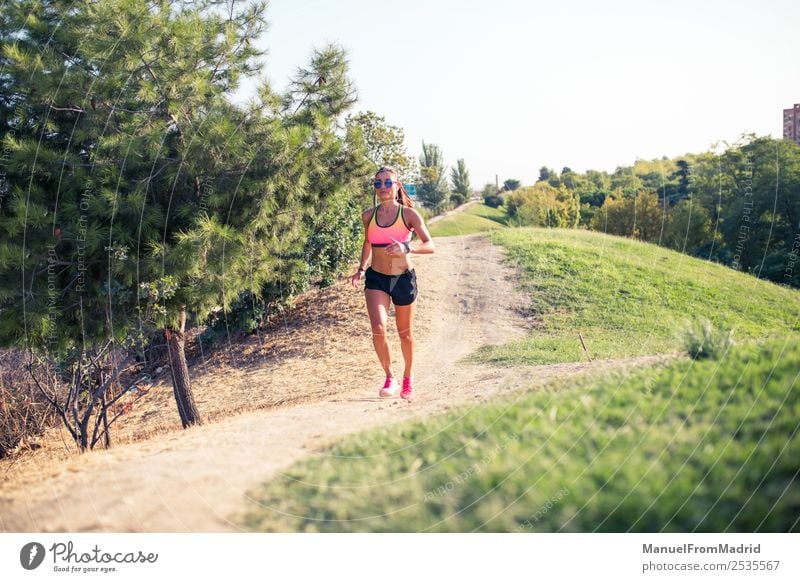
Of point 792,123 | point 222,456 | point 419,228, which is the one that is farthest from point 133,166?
point 792,123

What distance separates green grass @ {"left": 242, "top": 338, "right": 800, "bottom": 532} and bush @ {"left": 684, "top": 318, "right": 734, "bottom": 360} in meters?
0.45

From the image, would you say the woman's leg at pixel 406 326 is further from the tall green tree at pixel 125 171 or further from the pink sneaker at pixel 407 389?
the tall green tree at pixel 125 171

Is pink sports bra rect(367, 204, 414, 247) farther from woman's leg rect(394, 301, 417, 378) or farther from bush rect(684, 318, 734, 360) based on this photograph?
bush rect(684, 318, 734, 360)

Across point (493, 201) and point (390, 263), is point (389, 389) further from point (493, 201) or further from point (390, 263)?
point (493, 201)

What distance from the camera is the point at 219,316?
14.4 metres

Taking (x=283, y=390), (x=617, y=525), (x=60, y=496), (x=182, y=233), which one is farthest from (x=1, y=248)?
(x=617, y=525)

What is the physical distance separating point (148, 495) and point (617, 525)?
256 cm

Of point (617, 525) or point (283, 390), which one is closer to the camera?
point (617, 525)

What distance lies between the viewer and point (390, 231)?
18.8 ft

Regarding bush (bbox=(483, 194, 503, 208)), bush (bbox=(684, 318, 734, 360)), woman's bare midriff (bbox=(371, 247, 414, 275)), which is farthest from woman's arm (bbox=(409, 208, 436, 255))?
bush (bbox=(483, 194, 503, 208))

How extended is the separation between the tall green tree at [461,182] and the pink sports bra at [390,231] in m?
1.69

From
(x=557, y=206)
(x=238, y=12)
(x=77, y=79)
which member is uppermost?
(x=238, y=12)

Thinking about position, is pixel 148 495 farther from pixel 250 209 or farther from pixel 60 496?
pixel 250 209

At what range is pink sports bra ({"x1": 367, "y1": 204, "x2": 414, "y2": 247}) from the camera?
571cm
